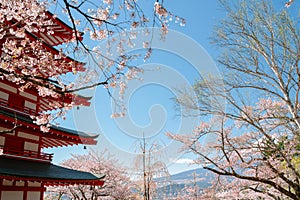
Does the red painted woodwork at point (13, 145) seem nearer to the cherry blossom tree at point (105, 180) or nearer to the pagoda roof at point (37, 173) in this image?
the pagoda roof at point (37, 173)

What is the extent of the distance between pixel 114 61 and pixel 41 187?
20.7 ft

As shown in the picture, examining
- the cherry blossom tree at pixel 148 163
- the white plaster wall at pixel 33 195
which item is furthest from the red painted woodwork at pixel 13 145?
the cherry blossom tree at pixel 148 163

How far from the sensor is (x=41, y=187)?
7.90 meters

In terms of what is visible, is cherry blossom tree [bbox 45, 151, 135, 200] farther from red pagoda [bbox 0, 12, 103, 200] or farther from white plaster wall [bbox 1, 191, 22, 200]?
white plaster wall [bbox 1, 191, 22, 200]

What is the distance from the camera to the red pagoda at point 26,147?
6695mm

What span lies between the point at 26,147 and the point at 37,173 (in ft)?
4.35

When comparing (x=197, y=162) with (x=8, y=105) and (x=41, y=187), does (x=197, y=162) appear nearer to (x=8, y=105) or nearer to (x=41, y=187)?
(x=41, y=187)

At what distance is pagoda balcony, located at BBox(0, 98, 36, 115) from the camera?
287 inches

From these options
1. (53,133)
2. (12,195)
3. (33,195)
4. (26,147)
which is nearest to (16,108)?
(26,147)

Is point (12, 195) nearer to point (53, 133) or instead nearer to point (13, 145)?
point (13, 145)

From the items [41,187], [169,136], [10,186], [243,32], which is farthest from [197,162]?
[10,186]

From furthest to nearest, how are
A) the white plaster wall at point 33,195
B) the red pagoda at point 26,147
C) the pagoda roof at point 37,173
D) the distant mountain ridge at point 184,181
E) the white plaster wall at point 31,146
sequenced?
the distant mountain ridge at point 184,181, the white plaster wall at point 31,146, the white plaster wall at point 33,195, the red pagoda at point 26,147, the pagoda roof at point 37,173

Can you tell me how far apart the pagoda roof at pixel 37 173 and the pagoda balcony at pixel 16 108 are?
4.70 feet

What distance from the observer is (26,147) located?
786 centimetres
